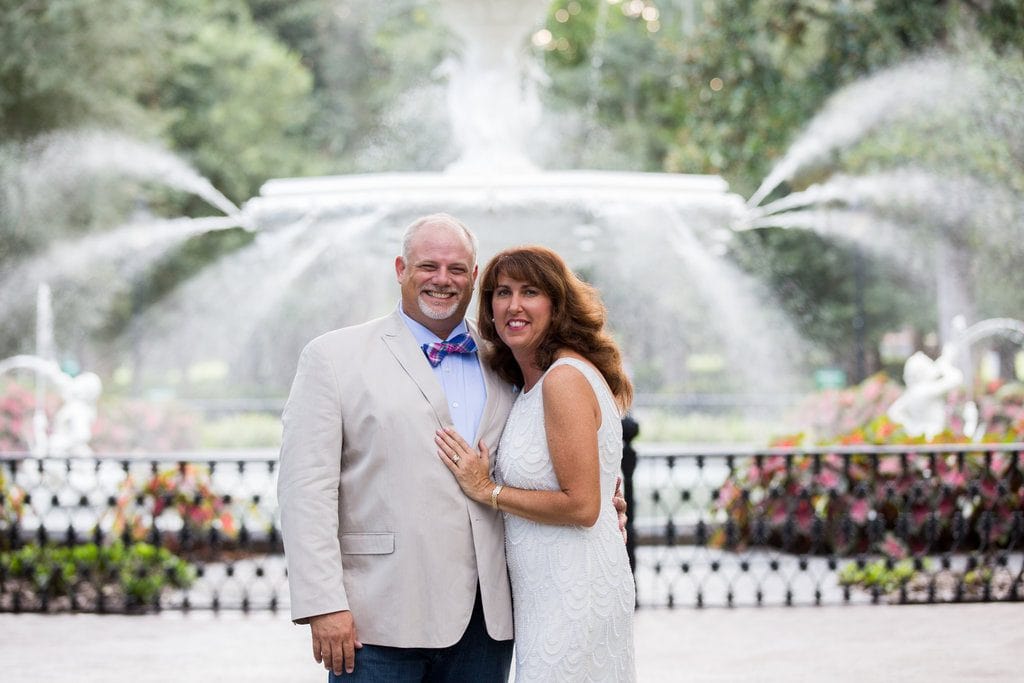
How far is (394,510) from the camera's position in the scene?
11.2 ft

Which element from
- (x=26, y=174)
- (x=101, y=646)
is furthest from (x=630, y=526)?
(x=26, y=174)

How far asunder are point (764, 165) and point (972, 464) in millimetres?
14919

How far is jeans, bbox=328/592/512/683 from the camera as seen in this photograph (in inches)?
133

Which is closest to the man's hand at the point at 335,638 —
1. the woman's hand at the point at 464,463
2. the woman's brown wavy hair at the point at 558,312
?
the woman's hand at the point at 464,463

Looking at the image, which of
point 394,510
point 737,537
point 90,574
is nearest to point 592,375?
point 394,510

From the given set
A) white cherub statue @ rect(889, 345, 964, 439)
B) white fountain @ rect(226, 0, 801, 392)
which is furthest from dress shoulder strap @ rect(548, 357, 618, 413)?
white cherub statue @ rect(889, 345, 964, 439)

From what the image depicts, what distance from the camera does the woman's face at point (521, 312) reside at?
350cm

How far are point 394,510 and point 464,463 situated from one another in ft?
0.72

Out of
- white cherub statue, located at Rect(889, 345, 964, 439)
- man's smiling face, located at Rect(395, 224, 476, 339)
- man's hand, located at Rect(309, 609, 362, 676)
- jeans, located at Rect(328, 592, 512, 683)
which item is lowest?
jeans, located at Rect(328, 592, 512, 683)

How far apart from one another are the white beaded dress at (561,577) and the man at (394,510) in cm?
7

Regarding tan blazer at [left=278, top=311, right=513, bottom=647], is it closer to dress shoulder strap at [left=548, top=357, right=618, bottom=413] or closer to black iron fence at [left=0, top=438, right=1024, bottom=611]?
dress shoulder strap at [left=548, top=357, right=618, bottom=413]

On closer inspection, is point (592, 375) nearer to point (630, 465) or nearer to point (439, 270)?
point (439, 270)

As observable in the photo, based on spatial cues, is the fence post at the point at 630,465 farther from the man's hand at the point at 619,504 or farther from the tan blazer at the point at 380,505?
the tan blazer at the point at 380,505

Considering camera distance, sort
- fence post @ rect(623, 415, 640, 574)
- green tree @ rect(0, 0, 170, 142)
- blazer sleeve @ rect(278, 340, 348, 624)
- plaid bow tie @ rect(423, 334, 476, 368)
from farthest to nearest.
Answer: green tree @ rect(0, 0, 170, 142), fence post @ rect(623, 415, 640, 574), plaid bow tie @ rect(423, 334, 476, 368), blazer sleeve @ rect(278, 340, 348, 624)
